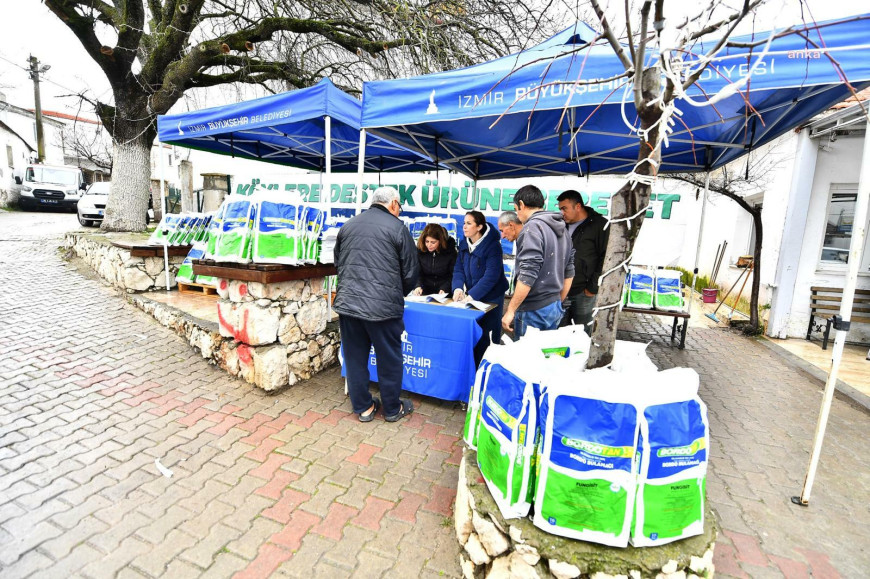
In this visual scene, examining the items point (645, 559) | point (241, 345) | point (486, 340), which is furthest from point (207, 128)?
point (645, 559)

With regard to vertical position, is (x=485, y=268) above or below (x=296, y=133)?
below

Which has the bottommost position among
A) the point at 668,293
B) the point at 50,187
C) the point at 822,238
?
the point at 668,293

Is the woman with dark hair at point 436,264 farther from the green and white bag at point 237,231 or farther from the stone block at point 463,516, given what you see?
the stone block at point 463,516

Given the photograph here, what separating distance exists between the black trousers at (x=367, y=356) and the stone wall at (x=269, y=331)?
0.87 metres

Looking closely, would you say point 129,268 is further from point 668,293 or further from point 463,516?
point 668,293

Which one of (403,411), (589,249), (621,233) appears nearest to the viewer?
(621,233)

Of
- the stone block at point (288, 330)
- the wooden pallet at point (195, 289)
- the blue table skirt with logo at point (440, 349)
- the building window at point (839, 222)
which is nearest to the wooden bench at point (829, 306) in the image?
the building window at point (839, 222)

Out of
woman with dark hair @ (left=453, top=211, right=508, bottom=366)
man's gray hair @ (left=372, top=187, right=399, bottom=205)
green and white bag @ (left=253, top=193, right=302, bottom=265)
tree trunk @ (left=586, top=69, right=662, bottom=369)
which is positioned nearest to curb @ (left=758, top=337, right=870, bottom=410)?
woman with dark hair @ (left=453, top=211, right=508, bottom=366)

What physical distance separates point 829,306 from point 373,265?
7100 mm

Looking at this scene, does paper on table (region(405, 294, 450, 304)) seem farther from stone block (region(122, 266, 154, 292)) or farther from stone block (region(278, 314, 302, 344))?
stone block (region(122, 266, 154, 292))

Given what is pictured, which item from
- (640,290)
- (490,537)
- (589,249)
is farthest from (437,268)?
(640,290)

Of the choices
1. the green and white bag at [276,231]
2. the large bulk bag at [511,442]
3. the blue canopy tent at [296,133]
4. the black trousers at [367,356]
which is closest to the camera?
the large bulk bag at [511,442]

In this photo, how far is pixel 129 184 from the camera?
8.12 m

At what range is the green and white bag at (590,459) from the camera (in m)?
1.55
